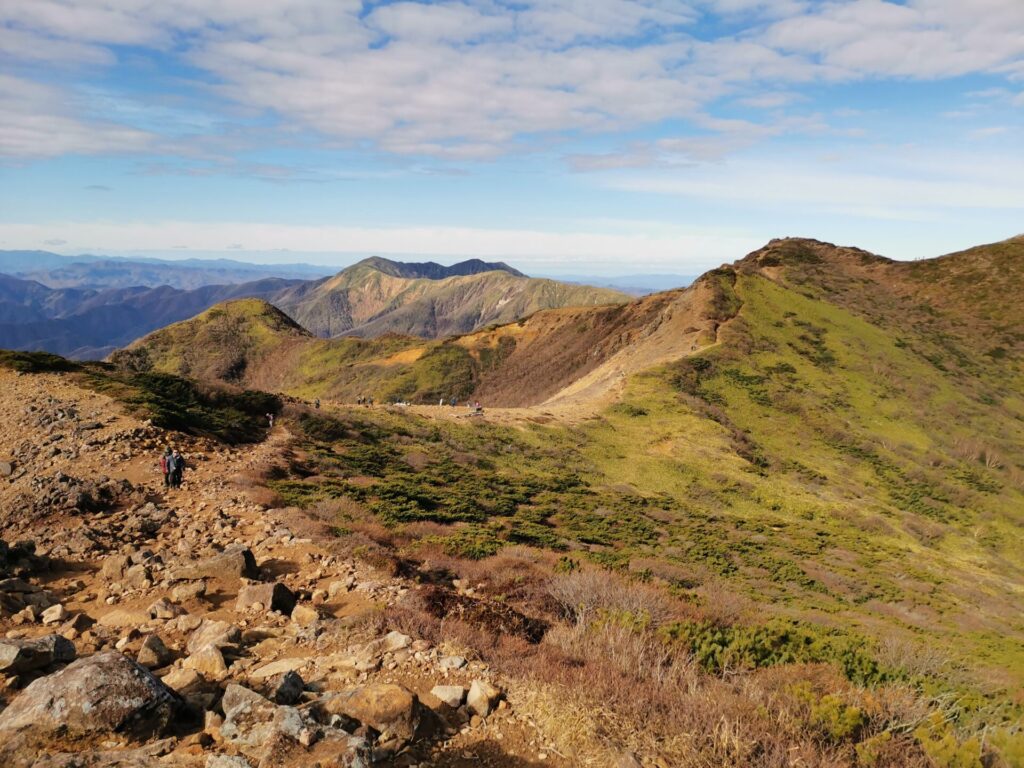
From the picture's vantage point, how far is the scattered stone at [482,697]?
7070mm

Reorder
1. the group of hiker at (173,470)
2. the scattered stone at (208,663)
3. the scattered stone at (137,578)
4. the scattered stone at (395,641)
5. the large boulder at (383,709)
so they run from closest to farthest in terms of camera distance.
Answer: the large boulder at (383,709), the scattered stone at (208,663), the scattered stone at (395,641), the scattered stone at (137,578), the group of hiker at (173,470)

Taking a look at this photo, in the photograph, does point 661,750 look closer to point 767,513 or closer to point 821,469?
point 767,513

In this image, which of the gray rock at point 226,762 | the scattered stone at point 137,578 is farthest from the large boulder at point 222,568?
the gray rock at point 226,762

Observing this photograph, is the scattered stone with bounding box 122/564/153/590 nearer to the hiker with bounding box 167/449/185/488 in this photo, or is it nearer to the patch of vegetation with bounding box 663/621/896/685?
the hiker with bounding box 167/449/185/488

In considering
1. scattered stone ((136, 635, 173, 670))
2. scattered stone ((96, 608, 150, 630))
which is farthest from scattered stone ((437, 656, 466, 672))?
scattered stone ((96, 608, 150, 630))

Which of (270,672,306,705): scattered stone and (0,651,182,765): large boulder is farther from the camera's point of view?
(270,672,306,705): scattered stone

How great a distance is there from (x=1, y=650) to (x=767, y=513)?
40.1 meters

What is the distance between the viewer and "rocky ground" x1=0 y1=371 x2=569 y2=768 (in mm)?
5664

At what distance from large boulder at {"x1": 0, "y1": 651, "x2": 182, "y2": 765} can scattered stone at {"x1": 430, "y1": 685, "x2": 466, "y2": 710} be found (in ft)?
10.0

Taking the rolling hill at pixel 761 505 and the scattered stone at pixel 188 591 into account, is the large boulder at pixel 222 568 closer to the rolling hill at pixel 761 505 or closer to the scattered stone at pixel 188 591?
the scattered stone at pixel 188 591

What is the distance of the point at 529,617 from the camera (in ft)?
35.0

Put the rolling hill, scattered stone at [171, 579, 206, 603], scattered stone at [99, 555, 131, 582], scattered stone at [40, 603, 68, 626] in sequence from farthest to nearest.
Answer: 1. scattered stone at [99, 555, 131, 582]
2. scattered stone at [171, 579, 206, 603]
3. scattered stone at [40, 603, 68, 626]
4. the rolling hill

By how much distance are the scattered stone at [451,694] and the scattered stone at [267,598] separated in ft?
13.4

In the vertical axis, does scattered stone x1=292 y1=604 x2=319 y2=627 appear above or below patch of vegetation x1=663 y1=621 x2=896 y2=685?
above
